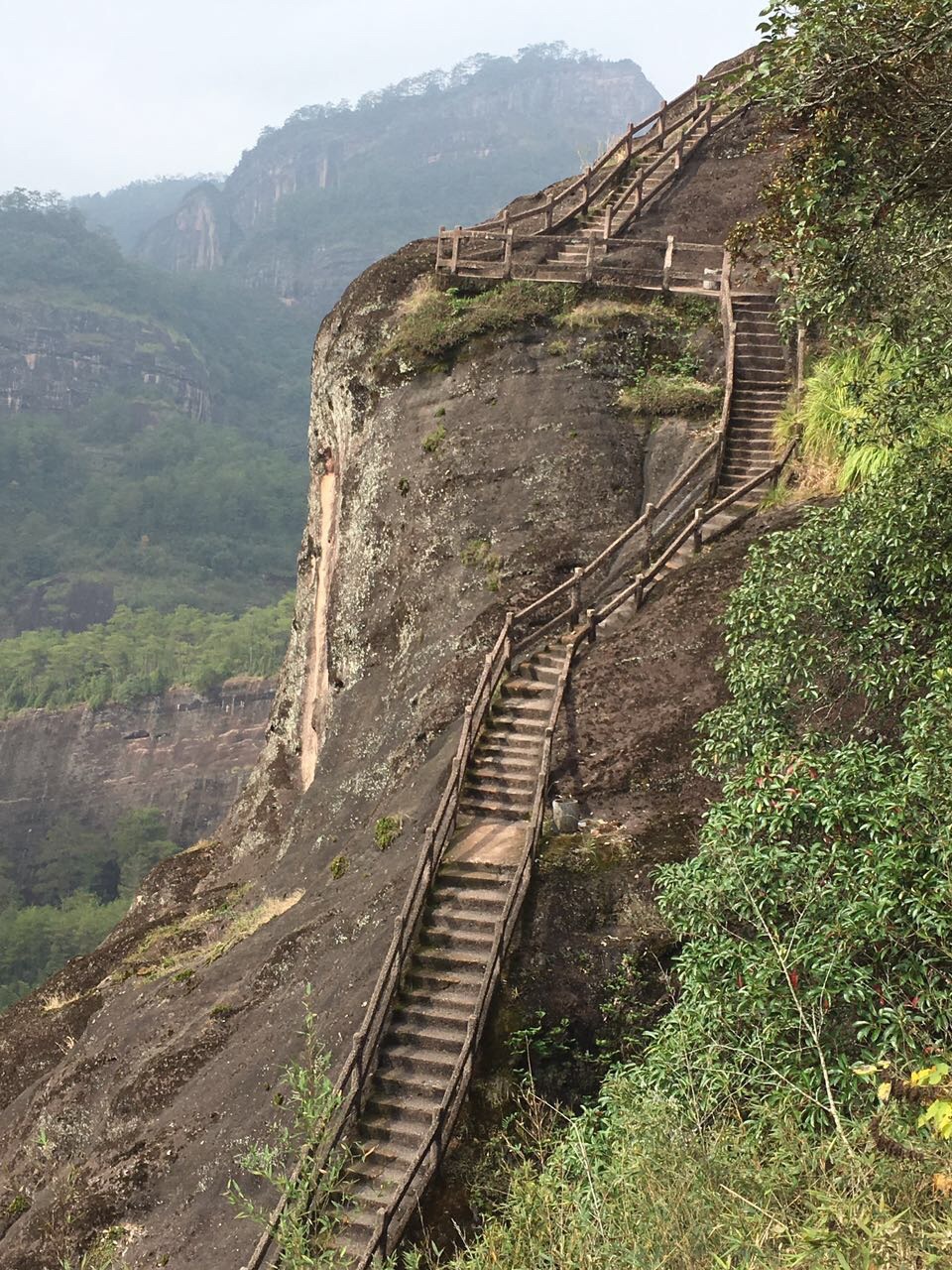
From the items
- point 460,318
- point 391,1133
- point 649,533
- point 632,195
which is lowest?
point 391,1133

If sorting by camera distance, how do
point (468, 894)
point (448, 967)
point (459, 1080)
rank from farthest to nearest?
point (468, 894) < point (448, 967) < point (459, 1080)

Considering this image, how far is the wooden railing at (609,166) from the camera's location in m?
34.1

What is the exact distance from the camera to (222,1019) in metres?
18.2

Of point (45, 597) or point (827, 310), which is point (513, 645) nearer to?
point (827, 310)

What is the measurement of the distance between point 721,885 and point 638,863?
176 inches

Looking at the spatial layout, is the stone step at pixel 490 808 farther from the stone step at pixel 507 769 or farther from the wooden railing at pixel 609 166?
the wooden railing at pixel 609 166

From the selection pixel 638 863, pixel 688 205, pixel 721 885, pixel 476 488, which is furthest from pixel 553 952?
pixel 688 205

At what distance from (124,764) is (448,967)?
380ft

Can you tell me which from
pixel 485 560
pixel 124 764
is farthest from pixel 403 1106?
pixel 124 764

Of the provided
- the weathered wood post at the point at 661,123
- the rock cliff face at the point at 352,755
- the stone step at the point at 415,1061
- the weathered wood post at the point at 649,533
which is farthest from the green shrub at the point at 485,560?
the weathered wood post at the point at 661,123

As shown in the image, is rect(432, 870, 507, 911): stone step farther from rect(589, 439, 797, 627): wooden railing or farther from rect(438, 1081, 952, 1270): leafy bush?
rect(589, 439, 797, 627): wooden railing

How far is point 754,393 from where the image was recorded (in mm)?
25219

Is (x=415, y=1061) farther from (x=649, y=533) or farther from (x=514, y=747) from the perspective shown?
(x=649, y=533)

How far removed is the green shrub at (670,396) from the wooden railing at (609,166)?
885 cm
